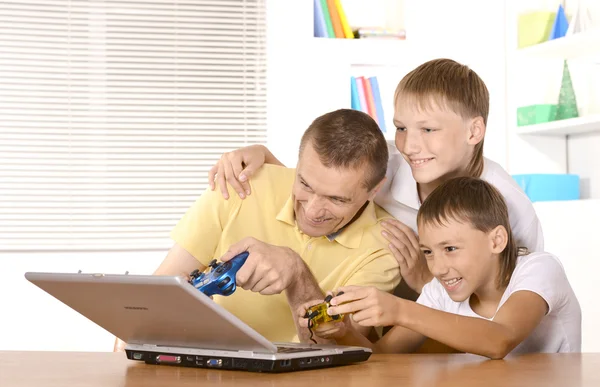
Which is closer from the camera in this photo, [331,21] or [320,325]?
[320,325]

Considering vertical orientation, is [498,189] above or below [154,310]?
above

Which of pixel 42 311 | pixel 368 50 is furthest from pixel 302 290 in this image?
pixel 42 311

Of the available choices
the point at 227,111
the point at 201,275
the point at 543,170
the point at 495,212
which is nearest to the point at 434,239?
the point at 495,212

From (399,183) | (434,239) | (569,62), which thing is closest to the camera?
(434,239)

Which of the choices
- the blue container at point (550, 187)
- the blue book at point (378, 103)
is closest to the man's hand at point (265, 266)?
the blue container at point (550, 187)

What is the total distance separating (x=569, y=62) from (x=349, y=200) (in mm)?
2676

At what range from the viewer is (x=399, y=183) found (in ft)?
6.68

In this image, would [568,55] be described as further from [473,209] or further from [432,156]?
[473,209]

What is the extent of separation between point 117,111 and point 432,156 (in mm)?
3056

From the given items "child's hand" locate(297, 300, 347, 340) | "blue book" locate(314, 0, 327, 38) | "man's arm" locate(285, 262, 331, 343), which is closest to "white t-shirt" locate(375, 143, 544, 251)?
"man's arm" locate(285, 262, 331, 343)

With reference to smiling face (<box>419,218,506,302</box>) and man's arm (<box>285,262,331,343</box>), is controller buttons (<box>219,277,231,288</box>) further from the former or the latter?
smiling face (<box>419,218,506,302</box>)

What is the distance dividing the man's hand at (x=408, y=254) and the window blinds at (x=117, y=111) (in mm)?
2939

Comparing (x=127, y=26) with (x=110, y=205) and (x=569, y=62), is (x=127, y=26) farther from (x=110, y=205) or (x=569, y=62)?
(x=569, y=62)

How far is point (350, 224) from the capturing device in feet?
6.24
